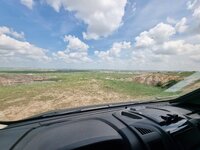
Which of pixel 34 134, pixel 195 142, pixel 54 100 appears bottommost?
pixel 54 100

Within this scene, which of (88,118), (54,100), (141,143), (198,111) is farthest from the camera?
(54,100)

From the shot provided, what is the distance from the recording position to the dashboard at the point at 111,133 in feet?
5.30

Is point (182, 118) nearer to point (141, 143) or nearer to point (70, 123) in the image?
point (141, 143)

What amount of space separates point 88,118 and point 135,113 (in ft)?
1.47

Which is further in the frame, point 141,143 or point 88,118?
point 88,118

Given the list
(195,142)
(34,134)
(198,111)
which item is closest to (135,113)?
(195,142)

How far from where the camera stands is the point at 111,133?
5.65 feet

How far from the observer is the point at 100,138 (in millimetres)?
1649

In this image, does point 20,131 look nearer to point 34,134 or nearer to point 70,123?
point 34,134

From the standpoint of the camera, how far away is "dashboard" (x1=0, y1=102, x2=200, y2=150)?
1.61 metres

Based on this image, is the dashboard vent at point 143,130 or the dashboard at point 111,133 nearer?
the dashboard at point 111,133

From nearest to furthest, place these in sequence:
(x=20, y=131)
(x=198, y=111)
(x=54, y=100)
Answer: (x=20, y=131), (x=198, y=111), (x=54, y=100)

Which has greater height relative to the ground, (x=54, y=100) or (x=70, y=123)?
(x=70, y=123)

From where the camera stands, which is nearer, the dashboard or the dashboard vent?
the dashboard
